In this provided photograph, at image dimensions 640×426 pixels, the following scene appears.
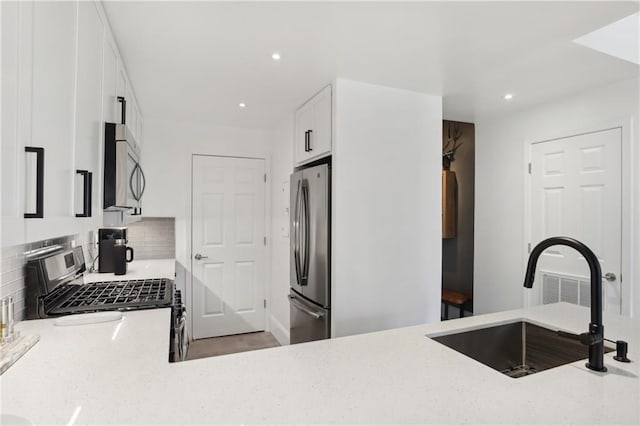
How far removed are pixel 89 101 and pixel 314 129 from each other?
1.74m

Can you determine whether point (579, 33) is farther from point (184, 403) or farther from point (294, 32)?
point (184, 403)

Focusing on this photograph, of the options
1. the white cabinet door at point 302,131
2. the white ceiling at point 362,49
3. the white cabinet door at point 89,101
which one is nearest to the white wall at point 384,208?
the white ceiling at point 362,49

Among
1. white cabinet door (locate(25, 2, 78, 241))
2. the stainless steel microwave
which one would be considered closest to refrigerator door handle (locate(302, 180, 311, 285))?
the stainless steel microwave

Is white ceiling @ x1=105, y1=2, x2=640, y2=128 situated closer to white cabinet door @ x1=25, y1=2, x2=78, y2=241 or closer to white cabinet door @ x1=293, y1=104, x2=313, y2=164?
white cabinet door @ x1=293, y1=104, x2=313, y2=164

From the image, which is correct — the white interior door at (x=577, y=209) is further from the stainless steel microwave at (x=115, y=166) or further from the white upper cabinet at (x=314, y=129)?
the stainless steel microwave at (x=115, y=166)

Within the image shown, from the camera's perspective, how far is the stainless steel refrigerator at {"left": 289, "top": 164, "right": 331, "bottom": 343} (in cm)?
262

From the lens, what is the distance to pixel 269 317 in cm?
419

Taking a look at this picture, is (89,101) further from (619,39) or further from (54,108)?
(619,39)

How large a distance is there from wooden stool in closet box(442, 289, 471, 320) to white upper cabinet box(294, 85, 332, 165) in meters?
2.29

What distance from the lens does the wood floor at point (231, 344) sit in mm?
3584

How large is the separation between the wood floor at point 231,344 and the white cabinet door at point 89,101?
2.45 meters

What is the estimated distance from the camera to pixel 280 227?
3895 millimetres

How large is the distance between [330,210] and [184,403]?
5.97ft

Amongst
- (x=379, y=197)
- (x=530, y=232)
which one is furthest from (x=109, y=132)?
(x=530, y=232)
